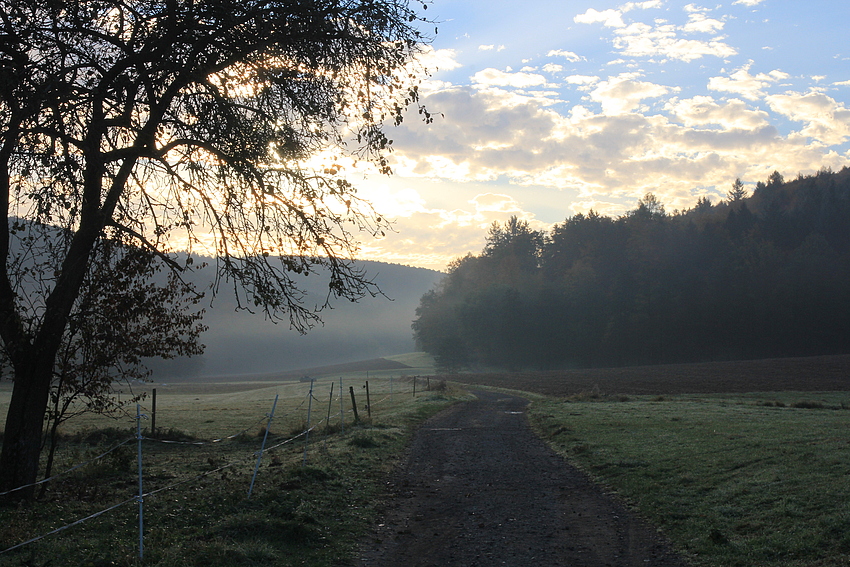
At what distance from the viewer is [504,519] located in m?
9.72

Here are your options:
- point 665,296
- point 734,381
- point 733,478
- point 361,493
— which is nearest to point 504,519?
point 361,493

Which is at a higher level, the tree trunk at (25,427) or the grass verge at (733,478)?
the tree trunk at (25,427)

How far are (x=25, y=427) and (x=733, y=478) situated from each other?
12500 millimetres

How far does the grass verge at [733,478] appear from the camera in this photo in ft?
24.9

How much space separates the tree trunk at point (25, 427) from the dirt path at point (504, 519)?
5.56m

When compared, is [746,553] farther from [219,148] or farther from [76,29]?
[76,29]

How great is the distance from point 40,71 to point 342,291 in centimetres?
561

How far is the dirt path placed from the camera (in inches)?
305

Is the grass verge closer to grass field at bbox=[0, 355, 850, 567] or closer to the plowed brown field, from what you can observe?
grass field at bbox=[0, 355, 850, 567]

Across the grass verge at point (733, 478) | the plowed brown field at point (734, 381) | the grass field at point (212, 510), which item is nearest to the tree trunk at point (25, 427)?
the grass field at point (212, 510)

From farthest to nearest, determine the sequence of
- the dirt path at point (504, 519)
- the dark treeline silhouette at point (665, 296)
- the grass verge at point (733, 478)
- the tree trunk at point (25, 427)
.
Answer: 1. the dark treeline silhouette at point (665, 296)
2. the tree trunk at point (25, 427)
3. the dirt path at point (504, 519)
4. the grass verge at point (733, 478)

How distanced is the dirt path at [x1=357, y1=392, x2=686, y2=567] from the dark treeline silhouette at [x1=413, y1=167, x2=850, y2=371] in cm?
A: 8390

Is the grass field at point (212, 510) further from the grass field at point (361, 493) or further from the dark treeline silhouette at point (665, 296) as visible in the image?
the dark treeline silhouette at point (665, 296)

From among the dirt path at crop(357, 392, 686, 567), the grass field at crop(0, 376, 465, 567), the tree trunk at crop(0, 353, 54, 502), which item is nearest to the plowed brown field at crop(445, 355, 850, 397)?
the dirt path at crop(357, 392, 686, 567)
